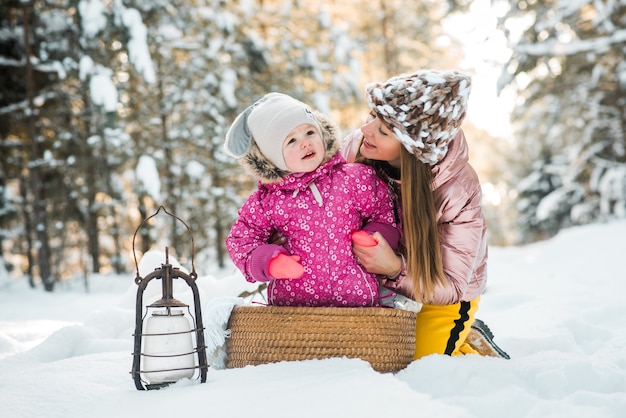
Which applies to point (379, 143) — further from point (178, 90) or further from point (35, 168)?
point (178, 90)

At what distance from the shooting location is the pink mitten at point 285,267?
1.77 metres

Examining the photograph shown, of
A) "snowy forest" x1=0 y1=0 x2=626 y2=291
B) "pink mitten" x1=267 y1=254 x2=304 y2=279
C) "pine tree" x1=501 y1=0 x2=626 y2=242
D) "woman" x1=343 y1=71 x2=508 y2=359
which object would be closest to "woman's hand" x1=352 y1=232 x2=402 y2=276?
"woman" x1=343 y1=71 x2=508 y2=359

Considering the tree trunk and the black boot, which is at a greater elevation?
the tree trunk

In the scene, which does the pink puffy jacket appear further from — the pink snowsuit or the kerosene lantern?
the kerosene lantern

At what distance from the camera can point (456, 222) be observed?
216 cm

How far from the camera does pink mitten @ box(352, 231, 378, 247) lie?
6.30ft

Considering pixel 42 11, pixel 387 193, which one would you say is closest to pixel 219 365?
pixel 387 193

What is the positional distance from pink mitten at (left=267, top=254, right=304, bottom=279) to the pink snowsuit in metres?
0.13

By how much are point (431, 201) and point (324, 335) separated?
0.65 m

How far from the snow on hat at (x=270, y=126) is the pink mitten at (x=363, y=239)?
346 millimetres

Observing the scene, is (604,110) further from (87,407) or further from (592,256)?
(87,407)

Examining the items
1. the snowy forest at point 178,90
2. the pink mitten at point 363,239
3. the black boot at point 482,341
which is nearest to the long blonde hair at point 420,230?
the pink mitten at point 363,239

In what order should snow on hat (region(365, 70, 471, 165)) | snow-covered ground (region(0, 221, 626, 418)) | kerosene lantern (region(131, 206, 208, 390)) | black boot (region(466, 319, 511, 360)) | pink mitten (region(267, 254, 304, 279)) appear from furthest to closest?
black boot (region(466, 319, 511, 360))
snow on hat (region(365, 70, 471, 165))
pink mitten (region(267, 254, 304, 279))
kerosene lantern (region(131, 206, 208, 390))
snow-covered ground (region(0, 221, 626, 418))

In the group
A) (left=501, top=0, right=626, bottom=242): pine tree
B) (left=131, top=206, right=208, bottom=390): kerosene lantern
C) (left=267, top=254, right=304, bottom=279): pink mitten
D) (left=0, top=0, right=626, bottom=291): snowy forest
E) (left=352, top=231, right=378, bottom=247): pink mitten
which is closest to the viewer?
(left=131, top=206, right=208, bottom=390): kerosene lantern
